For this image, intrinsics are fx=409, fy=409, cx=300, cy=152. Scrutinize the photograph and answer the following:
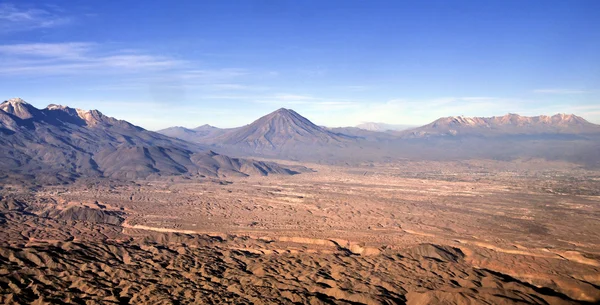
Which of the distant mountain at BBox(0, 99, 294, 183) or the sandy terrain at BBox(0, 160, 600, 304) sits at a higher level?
the distant mountain at BBox(0, 99, 294, 183)

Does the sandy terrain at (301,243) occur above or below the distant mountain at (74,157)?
below

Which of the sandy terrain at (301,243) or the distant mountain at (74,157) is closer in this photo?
the sandy terrain at (301,243)

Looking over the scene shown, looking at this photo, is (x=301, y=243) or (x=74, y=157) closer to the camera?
(x=301, y=243)

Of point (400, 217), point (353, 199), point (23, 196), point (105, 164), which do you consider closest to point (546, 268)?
point (400, 217)

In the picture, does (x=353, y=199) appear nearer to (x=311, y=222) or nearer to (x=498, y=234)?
(x=311, y=222)

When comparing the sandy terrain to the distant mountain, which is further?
the distant mountain

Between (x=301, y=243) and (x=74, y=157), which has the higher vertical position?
(x=74, y=157)
